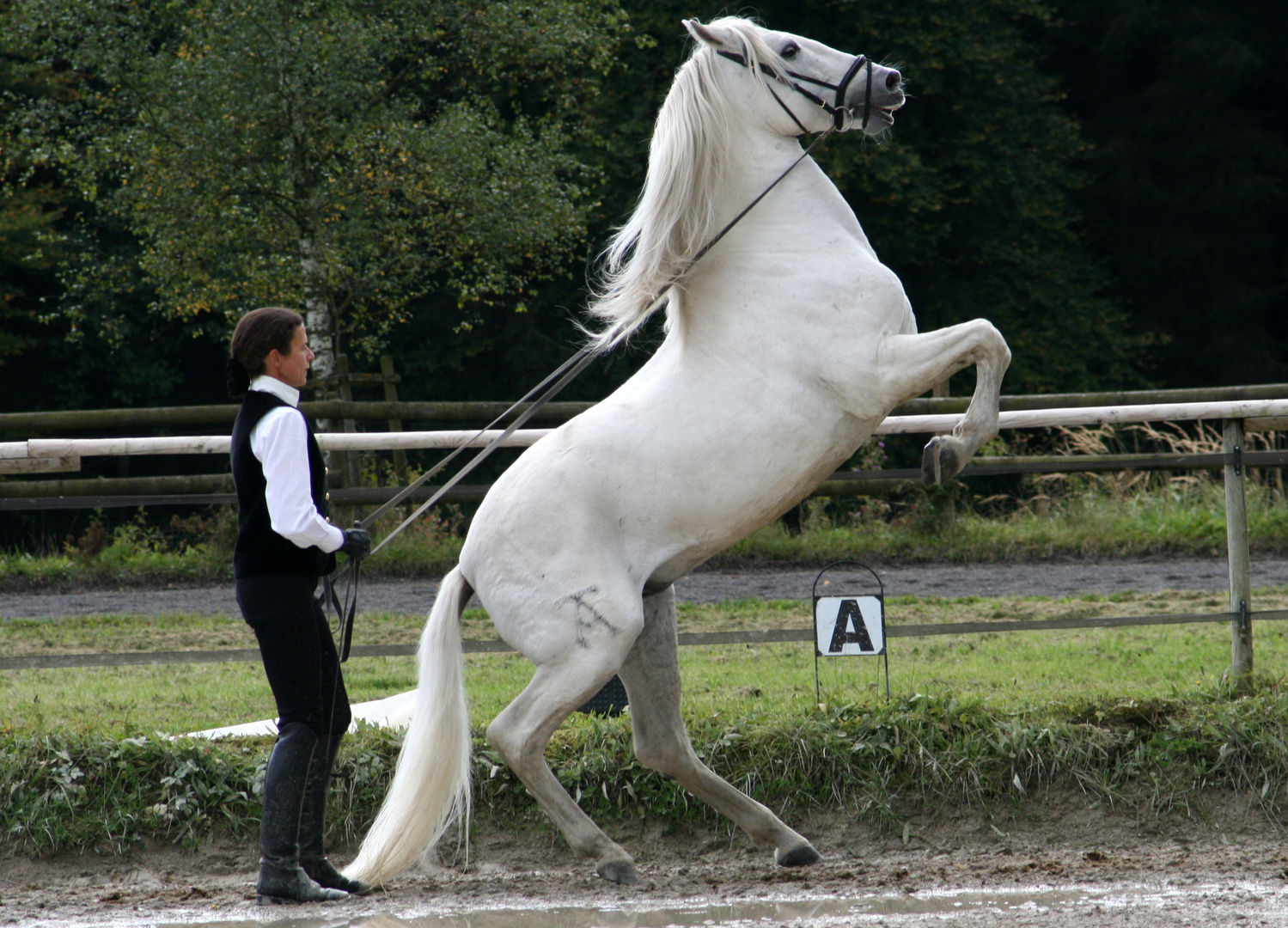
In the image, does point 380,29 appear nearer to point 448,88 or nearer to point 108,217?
point 448,88

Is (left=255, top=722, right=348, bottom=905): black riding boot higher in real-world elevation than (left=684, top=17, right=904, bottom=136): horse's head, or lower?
lower

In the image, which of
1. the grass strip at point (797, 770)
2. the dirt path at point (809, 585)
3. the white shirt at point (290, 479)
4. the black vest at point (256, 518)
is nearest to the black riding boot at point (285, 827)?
the black vest at point (256, 518)

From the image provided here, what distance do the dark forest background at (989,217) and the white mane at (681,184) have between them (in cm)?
1371

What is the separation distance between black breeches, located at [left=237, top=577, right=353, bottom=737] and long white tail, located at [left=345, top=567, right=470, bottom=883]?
0.28 meters

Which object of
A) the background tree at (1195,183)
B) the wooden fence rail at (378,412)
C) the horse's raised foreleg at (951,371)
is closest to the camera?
the horse's raised foreleg at (951,371)

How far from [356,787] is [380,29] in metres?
11.9

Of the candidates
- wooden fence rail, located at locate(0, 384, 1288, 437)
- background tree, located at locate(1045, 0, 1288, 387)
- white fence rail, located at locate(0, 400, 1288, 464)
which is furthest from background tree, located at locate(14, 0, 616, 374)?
white fence rail, located at locate(0, 400, 1288, 464)

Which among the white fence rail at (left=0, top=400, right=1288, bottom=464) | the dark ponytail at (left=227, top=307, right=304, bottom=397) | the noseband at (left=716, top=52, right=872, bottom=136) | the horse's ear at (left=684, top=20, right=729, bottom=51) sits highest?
the horse's ear at (left=684, top=20, right=729, bottom=51)

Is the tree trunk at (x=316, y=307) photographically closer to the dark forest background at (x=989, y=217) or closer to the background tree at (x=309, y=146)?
the background tree at (x=309, y=146)

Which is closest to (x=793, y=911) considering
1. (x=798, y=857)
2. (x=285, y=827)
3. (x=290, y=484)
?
(x=798, y=857)

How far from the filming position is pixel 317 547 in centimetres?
363

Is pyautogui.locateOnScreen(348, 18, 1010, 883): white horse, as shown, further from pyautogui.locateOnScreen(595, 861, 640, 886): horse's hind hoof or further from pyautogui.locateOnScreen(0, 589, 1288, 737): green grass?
pyautogui.locateOnScreen(0, 589, 1288, 737): green grass

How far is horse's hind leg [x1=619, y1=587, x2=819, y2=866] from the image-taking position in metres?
3.88

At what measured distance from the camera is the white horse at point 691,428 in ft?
11.6
